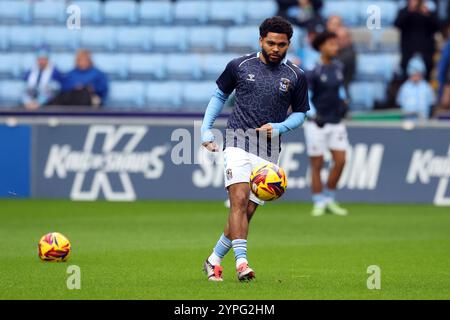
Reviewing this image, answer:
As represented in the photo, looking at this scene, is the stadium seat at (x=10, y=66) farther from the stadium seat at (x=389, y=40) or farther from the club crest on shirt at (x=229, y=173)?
the club crest on shirt at (x=229, y=173)

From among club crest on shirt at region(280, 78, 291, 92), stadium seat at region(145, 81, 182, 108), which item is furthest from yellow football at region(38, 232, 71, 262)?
stadium seat at region(145, 81, 182, 108)

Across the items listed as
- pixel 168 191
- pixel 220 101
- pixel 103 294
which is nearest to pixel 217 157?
pixel 168 191

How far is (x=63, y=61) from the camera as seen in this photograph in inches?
944

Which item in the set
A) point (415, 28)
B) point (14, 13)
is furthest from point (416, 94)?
point (14, 13)

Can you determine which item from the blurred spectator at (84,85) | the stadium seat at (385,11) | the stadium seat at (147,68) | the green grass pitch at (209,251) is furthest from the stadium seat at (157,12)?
the green grass pitch at (209,251)

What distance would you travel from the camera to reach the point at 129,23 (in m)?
25.2

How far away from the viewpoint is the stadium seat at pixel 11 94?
2352 centimetres

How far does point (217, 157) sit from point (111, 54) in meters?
4.98

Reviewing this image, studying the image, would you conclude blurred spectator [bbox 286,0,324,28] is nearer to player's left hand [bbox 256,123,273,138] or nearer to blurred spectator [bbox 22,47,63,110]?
blurred spectator [bbox 22,47,63,110]

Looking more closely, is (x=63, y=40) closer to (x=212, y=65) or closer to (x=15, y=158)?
(x=212, y=65)

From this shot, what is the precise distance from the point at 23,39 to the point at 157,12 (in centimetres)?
276

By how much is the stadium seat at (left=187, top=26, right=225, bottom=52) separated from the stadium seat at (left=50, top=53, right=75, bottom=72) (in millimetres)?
2397

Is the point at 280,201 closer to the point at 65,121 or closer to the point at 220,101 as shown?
the point at 65,121

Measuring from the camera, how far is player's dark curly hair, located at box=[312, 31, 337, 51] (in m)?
17.8
